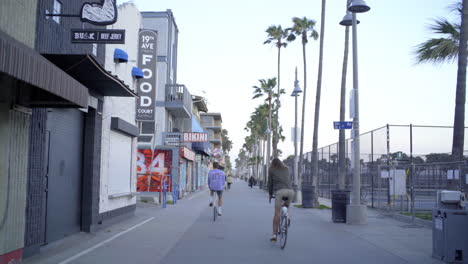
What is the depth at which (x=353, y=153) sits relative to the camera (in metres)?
15.8

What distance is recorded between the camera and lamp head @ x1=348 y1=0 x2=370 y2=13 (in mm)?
14828

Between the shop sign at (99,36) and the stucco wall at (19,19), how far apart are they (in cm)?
114

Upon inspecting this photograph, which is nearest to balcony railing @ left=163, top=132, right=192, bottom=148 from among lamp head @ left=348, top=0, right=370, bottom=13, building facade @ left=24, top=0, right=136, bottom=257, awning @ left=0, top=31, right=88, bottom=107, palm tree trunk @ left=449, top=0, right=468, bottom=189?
building facade @ left=24, top=0, right=136, bottom=257

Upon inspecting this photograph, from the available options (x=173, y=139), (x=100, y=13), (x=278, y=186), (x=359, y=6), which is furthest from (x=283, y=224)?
(x=173, y=139)

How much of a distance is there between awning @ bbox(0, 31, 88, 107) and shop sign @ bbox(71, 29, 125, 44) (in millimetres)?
1577

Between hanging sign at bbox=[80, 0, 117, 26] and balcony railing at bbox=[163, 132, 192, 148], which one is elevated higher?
hanging sign at bbox=[80, 0, 117, 26]

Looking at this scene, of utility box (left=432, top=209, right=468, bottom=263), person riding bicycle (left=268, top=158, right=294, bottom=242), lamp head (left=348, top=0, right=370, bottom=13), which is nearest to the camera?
utility box (left=432, top=209, right=468, bottom=263)

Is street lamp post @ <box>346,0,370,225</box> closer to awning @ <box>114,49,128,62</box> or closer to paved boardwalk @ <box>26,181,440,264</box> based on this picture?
paved boardwalk @ <box>26,181,440,264</box>

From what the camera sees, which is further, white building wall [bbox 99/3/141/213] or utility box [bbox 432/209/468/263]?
white building wall [bbox 99/3/141/213]

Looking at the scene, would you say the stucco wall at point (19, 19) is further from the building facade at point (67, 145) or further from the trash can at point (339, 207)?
the trash can at point (339, 207)

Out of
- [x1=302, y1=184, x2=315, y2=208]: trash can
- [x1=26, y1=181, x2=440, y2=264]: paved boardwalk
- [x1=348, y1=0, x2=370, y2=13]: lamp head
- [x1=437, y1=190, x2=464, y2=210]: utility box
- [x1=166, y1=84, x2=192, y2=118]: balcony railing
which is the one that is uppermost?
[x1=348, y1=0, x2=370, y2=13]: lamp head

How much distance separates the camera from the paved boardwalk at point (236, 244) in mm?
8680

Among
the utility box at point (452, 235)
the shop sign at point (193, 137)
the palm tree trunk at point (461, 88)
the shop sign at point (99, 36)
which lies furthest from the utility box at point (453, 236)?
the shop sign at point (193, 137)

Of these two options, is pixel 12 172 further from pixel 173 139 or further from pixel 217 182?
pixel 173 139
